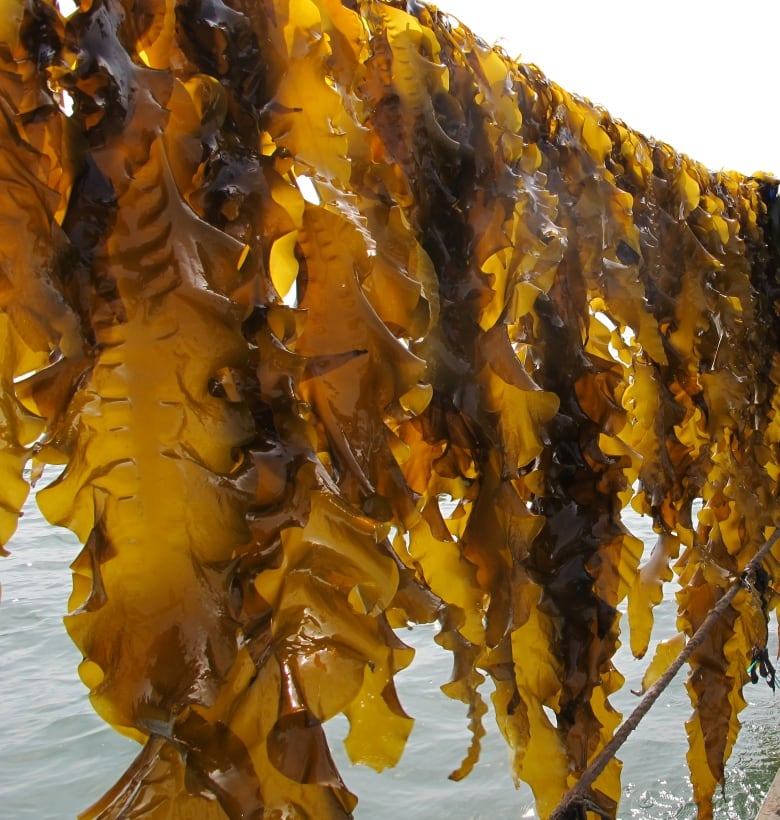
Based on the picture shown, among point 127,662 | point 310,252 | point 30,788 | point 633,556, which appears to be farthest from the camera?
point 30,788

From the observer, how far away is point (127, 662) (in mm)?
543

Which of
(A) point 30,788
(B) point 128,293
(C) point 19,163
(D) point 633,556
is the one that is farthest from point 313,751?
(A) point 30,788

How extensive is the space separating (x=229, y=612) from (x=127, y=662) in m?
0.08

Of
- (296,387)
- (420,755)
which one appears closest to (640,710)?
(296,387)

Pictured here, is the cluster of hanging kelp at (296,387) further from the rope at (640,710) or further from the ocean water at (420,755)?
the ocean water at (420,755)

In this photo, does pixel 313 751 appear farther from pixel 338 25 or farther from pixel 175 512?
pixel 338 25

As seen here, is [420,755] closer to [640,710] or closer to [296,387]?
[640,710]

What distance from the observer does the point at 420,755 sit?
106 inches

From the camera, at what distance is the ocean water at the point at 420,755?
2.37 metres

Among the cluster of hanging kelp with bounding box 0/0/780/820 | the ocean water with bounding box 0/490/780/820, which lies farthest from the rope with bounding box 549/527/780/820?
the ocean water with bounding box 0/490/780/820

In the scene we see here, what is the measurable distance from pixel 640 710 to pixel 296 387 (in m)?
0.87

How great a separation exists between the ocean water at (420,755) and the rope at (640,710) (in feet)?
3.53

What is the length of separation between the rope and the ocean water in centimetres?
108

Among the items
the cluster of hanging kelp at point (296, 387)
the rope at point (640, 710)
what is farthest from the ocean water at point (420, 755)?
the cluster of hanging kelp at point (296, 387)
